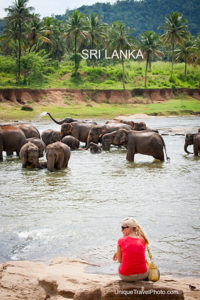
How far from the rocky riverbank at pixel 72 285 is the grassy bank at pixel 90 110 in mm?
30093

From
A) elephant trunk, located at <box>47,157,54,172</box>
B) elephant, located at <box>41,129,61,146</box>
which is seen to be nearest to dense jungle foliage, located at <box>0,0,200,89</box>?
elephant, located at <box>41,129,61,146</box>

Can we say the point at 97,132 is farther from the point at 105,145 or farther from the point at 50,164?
the point at 50,164

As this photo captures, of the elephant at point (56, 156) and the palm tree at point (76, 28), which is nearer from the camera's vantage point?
the elephant at point (56, 156)

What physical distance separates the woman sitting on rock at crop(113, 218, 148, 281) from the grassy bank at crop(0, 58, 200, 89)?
45.3 m

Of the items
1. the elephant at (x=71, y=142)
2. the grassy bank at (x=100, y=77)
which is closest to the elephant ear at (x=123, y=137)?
the elephant at (x=71, y=142)

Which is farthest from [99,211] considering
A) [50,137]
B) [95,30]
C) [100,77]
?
[95,30]

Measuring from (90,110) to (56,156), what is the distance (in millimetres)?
31965

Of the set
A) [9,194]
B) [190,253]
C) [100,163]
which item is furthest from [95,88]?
[190,253]

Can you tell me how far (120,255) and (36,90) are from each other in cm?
4471

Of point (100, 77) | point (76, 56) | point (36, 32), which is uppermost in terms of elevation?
point (36, 32)

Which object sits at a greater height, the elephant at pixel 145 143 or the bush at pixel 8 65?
the bush at pixel 8 65

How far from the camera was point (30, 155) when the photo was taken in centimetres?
1213

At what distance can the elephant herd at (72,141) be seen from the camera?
1210cm

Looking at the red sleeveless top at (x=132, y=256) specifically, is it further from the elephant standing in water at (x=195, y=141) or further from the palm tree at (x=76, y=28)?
the palm tree at (x=76, y=28)
